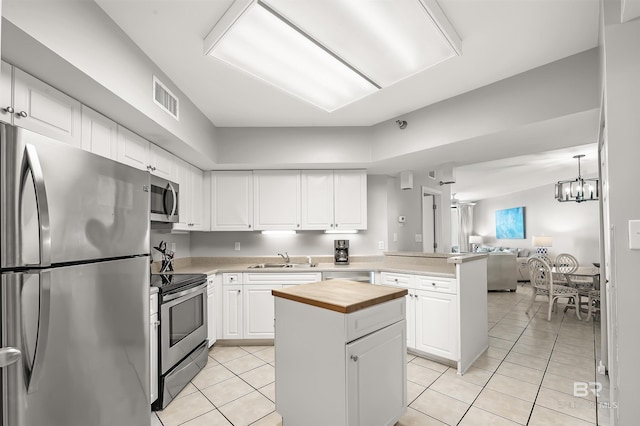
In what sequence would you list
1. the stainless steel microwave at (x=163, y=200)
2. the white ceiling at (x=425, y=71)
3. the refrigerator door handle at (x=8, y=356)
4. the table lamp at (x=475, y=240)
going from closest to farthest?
the refrigerator door handle at (x=8, y=356)
the white ceiling at (x=425, y=71)
the stainless steel microwave at (x=163, y=200)
the table lamp at (x=475, y=240)

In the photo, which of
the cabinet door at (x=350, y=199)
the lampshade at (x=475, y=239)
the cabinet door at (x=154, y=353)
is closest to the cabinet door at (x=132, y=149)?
the cabinet door at (x=154, y=353)

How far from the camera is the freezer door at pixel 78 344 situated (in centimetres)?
108

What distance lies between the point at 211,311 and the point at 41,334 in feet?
7.68

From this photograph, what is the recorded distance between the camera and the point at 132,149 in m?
2.49

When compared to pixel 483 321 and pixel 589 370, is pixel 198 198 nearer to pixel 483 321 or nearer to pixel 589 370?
pixel 483 321

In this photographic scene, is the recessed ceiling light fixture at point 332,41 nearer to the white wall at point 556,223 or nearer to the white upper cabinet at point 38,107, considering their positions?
the white upper cabinet at point 38,107

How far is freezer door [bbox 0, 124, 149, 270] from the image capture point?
107 cm

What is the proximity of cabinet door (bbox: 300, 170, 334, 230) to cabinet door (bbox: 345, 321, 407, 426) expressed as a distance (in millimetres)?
2151

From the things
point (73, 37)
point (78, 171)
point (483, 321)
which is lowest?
point (483, 321)

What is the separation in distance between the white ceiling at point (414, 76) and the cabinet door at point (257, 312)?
195 centimetres

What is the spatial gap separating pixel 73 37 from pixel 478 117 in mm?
2951

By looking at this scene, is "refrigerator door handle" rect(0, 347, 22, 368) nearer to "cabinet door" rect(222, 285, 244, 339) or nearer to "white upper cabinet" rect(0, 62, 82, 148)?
"white upper cabinet" rect(0, 62, 82, 148)

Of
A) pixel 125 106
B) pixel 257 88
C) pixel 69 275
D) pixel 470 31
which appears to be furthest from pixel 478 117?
pixel 69 275

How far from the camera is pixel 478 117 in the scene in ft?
9.32
